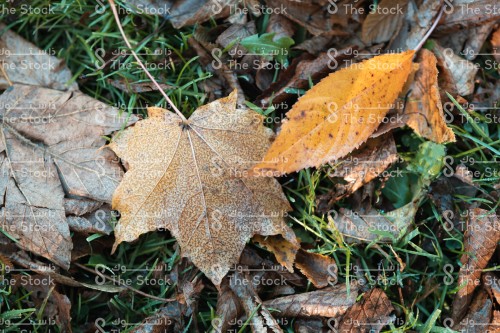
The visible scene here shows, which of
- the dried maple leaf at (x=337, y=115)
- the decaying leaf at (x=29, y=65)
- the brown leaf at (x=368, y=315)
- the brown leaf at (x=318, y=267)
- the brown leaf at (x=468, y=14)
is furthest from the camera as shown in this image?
the decaying leaf at (x=29, y=65)

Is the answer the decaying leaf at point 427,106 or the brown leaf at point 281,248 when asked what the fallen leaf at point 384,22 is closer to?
the decaying leaf at point 427,106

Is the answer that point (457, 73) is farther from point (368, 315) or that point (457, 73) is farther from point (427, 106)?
point (368, 315)

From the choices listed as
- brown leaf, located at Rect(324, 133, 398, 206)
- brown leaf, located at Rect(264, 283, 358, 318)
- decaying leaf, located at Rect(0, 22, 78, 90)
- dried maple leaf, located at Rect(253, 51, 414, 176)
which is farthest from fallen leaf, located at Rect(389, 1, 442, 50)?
decaying leaf, located at Rect(0, 22, 78, 90)

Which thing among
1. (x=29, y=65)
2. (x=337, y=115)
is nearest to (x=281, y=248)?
(x=337, y=115)

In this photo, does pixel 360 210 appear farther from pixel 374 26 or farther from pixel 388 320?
pixel 374 26

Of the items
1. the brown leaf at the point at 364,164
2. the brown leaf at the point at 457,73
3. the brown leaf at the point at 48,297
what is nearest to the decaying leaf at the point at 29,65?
the brown leaf at the point at 48,297

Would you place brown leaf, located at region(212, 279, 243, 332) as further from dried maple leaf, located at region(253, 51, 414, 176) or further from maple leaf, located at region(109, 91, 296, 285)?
dried maple leaf, located at region(253, 51, 414, 176)
